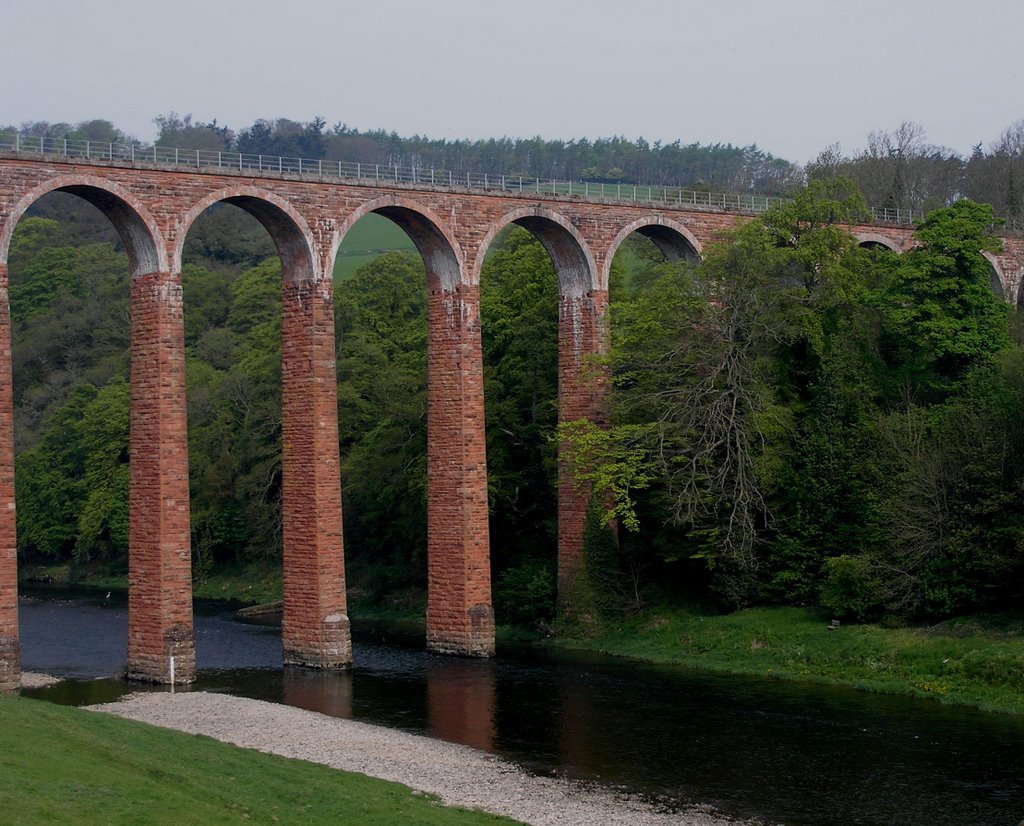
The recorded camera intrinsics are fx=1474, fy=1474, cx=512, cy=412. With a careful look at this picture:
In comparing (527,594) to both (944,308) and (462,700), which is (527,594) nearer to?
(462,700)

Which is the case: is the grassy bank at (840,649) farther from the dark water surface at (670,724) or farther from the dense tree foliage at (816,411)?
the dense tree foliage at (816,411)

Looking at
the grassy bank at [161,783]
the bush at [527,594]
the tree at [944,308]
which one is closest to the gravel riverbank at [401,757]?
the grassy bank at [161,783]

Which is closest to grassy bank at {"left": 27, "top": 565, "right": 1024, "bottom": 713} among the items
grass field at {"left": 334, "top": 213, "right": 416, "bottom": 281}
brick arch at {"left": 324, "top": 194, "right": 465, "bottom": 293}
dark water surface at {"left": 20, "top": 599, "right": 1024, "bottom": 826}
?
dark water surface at {"left": 20, "top": 599, "right": 1024, "bottom": 826}

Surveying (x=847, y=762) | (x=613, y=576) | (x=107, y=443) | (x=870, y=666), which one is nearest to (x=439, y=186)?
(x=613, y=576)

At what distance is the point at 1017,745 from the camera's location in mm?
33844

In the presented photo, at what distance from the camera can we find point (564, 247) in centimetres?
5197

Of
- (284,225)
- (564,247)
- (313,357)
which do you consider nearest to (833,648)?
(564,247)

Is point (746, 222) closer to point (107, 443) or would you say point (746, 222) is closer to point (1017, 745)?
point (1017, 745)

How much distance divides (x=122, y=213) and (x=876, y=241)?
113 ft

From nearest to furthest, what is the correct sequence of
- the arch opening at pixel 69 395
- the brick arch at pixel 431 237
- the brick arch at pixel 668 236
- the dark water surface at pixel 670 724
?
the dark water surface at pixel 670 724 < the brick arch at pixel 431 237 < the brick arch at pixel 668 236 < the arch opening at pixel 69 395

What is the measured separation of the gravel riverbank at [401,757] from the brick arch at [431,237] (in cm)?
1590

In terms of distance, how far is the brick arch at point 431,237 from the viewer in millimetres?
46938

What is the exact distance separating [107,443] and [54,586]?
26.7 ft

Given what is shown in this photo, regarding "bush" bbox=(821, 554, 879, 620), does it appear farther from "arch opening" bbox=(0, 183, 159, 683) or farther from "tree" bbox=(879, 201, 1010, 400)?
"arch opening" bbox=(0, 183, 159, 683)
